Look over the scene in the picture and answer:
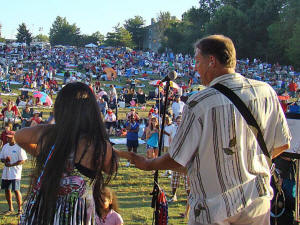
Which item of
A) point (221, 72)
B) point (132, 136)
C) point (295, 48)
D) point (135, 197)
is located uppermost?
point (295, 48)

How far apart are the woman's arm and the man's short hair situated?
1.01 metres

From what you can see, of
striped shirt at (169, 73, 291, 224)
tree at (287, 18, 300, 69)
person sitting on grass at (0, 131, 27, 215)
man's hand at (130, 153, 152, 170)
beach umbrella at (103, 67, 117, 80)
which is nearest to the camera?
striped shirt at (169, 73, 291, 224)

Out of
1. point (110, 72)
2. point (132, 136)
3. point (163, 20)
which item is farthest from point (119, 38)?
point (132, 136)

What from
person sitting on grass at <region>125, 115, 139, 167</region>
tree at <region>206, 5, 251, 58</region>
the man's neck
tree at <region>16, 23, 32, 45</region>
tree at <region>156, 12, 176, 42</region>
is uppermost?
tree at <region>156, 12, 176, 42</region>

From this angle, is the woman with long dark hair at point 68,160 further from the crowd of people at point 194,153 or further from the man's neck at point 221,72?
the man's neck at point 221,72

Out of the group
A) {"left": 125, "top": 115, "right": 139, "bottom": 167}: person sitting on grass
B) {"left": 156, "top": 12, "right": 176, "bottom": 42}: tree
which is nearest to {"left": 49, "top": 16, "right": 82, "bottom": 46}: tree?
{"left": 156, "top": 12, "right": 176, "bottom": 42}: tree

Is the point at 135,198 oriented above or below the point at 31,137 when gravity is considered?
below

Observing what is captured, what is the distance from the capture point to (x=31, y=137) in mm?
2299

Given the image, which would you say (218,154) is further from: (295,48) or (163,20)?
(163,20)

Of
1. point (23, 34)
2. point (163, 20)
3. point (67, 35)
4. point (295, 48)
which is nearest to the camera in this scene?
point (295, 48)

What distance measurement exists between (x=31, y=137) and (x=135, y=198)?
19.7ft

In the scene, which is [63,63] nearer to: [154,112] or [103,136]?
[154,112]

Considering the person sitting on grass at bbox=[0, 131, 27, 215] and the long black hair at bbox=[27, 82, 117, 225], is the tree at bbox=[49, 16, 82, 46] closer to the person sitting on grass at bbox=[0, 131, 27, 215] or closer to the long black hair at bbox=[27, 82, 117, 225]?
the person sitting on grass at bbox=[0, 131, 27, 215]

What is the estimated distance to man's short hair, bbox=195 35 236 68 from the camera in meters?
2.12
